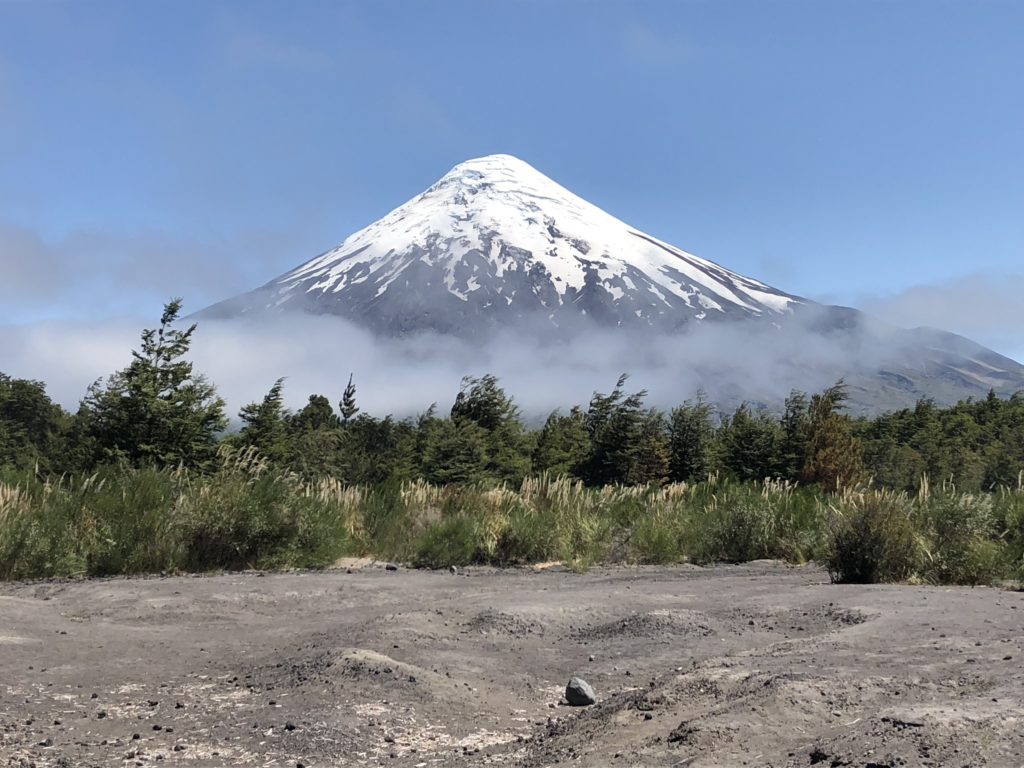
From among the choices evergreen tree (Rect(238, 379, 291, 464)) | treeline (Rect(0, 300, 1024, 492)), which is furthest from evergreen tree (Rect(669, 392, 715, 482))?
evergreen tree (Rect(238, 379, 291, 464))

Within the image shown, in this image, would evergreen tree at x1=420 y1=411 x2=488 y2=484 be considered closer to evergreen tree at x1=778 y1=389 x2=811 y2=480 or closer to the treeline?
the treeline

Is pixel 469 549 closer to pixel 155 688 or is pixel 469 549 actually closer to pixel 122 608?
pixel 122 608

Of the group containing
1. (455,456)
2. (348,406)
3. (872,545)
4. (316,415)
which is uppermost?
(348,406)

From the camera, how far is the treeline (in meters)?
23.4

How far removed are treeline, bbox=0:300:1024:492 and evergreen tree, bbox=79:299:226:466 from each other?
33mm

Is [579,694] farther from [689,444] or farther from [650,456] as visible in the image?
[689,444]

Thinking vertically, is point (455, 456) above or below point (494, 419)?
below

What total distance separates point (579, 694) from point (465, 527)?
24.1 ft

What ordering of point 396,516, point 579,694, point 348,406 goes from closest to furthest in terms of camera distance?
point 579,694 → point 396,516 → point 348,406

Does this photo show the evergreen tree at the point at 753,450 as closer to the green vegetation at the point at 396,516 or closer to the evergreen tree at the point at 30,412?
→ the green vegetation at the point at 396,516

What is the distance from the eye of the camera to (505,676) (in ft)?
18.9

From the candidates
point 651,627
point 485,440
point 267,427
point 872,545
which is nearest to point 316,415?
point 485,440

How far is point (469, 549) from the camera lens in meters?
12.3


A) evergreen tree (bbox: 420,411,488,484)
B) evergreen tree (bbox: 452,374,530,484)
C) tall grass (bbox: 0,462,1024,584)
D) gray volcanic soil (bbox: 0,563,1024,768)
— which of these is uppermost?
evergreen tree (bbox: 452,374,530,484)
